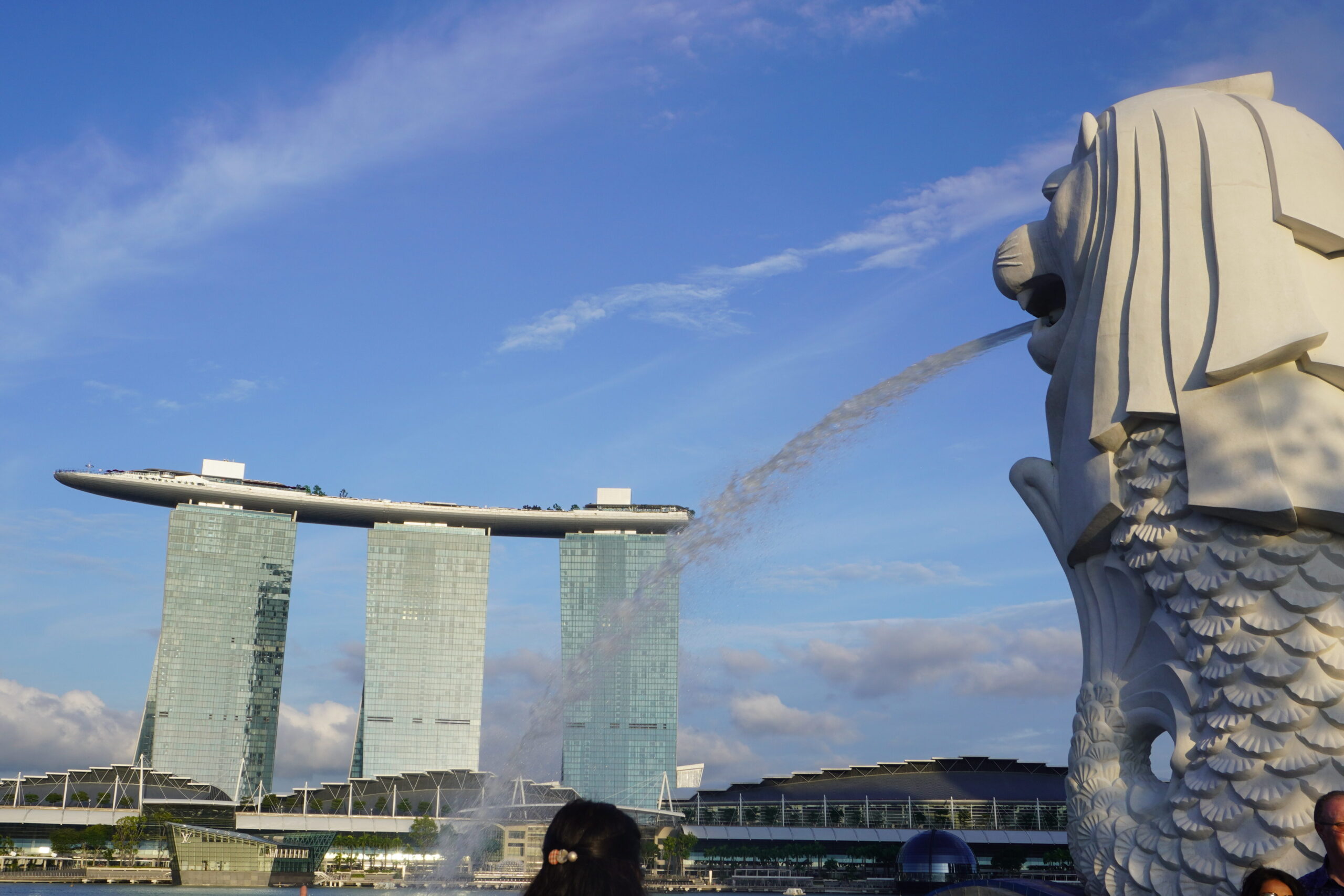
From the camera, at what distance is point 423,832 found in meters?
79.0

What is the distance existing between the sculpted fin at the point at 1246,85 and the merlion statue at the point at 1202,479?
0.06 meters

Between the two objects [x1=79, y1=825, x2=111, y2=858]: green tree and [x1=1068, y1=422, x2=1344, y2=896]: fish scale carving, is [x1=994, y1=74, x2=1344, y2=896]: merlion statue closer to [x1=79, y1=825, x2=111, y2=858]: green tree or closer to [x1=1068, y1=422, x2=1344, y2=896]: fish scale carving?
[x1=1068, y1=422, x2=1344, y2=896]: fish scale carving

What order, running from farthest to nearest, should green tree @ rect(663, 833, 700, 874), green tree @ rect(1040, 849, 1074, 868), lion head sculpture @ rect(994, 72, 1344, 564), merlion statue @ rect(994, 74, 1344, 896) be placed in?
green tree @ rect(663, 833, 700, 874) → green tree @ rect(1040, 849, 1074, 868) → lion head sculpture @ rect(994, 72, 1344, 564) → merlion statue @ rect(994, 74, 1344, 896)

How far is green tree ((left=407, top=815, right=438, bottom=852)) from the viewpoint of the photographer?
77.7 meters

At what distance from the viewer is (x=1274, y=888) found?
4.30 metres

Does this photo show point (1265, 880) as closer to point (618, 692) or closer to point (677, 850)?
point (677, 850)

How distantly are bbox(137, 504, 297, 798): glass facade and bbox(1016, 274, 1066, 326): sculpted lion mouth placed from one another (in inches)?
3994

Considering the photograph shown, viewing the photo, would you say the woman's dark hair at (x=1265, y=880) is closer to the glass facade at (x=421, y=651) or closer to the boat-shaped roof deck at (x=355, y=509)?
the boat-shaped roof deck at (x=355, y=509)

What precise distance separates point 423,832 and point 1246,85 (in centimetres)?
7571

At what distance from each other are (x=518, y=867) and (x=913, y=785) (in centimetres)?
4492

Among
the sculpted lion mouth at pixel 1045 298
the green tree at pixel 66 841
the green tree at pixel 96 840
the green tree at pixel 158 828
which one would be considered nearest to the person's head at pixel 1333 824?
the sculpted lion mouth at pixel 1045 298

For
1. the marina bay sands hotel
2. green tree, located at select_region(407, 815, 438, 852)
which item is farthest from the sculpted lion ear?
the marina bay sands hotel

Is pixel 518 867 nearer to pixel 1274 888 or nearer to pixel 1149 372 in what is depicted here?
pixel 1149 372

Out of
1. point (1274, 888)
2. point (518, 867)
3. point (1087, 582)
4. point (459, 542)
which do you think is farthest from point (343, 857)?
point (1274, 888)
